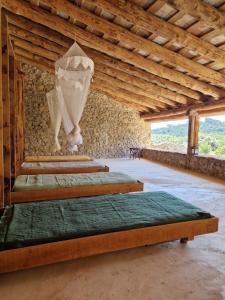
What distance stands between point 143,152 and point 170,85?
176 inches

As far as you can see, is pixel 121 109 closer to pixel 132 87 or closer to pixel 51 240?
pixel 132 87

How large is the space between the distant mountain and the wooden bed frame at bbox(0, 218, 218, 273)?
58.9 feet

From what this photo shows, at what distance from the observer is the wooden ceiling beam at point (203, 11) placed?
2.62 m

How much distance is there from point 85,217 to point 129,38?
3.14m

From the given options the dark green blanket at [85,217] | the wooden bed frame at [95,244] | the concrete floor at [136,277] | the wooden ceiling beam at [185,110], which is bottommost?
the concrete floor at [136,277]

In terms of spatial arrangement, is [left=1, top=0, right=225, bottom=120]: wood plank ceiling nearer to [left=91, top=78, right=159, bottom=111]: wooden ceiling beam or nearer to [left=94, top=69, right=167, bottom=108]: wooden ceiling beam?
[left=94, top=69, right=167, bottom=108]: wooden ceiling beam

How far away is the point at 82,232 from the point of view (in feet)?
5.45

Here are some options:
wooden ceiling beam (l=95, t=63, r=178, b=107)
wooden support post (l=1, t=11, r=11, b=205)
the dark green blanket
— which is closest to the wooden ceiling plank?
wooden ceiling beam (l=95, t=63, r=178, b=107)

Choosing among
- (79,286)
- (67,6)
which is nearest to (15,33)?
(67,6)

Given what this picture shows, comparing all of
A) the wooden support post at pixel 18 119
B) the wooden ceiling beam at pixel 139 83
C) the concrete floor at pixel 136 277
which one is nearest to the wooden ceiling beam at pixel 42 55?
the wooden ceiling beam at pixel 139 83

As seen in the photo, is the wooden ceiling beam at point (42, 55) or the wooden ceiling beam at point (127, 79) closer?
the wooden ceiling beam at point (127, 79)

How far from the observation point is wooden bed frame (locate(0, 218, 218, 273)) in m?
1.46

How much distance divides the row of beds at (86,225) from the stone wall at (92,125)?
5704 mm

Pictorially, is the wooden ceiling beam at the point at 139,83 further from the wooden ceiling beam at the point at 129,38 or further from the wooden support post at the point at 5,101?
the wooden support post at the point at 5,101
